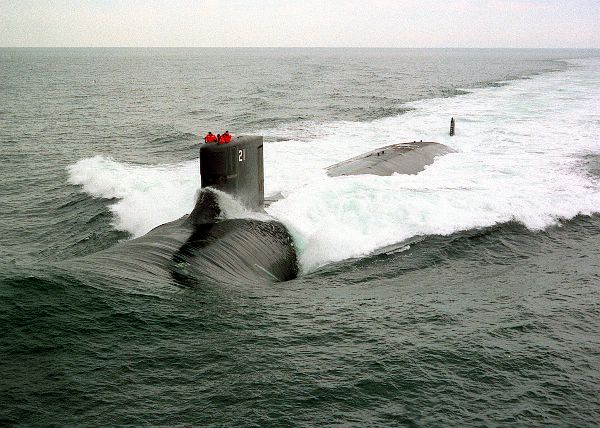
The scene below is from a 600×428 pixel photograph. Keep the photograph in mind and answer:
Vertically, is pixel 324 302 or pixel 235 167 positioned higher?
pixel 235 167

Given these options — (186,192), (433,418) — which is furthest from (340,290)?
(186,192)

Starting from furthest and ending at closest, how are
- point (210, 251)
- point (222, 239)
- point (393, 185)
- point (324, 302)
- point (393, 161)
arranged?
point (393, 161) → point (393, 185) → point (222, 239) → point (210, 251) → point (324, 302)

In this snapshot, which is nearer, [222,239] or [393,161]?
[222,239]

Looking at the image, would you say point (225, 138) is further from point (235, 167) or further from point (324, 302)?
point (324, 302)

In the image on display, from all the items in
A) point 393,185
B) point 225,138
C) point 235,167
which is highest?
point 225,138

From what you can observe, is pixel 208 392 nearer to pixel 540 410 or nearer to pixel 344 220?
pixel 540 410

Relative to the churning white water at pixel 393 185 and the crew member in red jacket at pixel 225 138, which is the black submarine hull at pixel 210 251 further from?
the crew member in red jacket at pixel 225 138

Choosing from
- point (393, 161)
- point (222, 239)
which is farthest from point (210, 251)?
point (393, 161)
